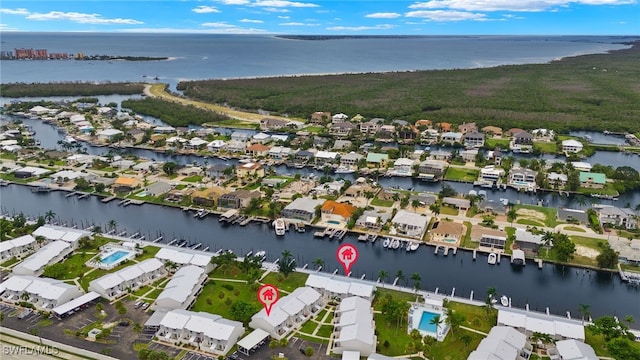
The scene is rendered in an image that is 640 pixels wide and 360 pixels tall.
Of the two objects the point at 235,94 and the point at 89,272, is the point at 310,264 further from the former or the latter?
the point at 235,94

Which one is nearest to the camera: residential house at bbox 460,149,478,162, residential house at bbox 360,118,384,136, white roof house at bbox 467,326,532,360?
white roof house at bbox 467,326,532,360

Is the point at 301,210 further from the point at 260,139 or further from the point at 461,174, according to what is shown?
the point at 260,139

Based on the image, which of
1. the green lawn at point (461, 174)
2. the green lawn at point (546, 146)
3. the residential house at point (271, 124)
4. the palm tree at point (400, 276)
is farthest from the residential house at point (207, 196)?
the green lawn at point (546, 146)

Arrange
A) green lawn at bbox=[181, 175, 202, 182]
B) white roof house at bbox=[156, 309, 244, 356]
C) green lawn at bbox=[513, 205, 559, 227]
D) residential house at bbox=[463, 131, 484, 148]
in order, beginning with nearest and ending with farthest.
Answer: white roof house at bbox=[156, 309, 244, 356]
green lawn at bbox=[513, 205, 559, 227]
green lawn at bbox=[181, 175, 202, 182]
residential house at bbox=[463, 131, 484, 148]

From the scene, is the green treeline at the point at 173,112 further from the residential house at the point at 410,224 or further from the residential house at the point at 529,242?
the residential house at the point at 529,242

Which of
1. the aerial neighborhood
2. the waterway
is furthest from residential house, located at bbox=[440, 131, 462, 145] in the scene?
the waterway

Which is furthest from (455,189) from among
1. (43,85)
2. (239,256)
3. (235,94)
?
(43,85)

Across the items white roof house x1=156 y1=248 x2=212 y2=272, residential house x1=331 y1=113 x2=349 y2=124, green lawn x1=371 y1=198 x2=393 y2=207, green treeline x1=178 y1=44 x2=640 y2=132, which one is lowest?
white roof house x1=156 y1=248 x2=212 y2=272

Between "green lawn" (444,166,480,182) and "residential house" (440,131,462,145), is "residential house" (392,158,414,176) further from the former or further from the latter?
"residential house" (440,131,462,145)
